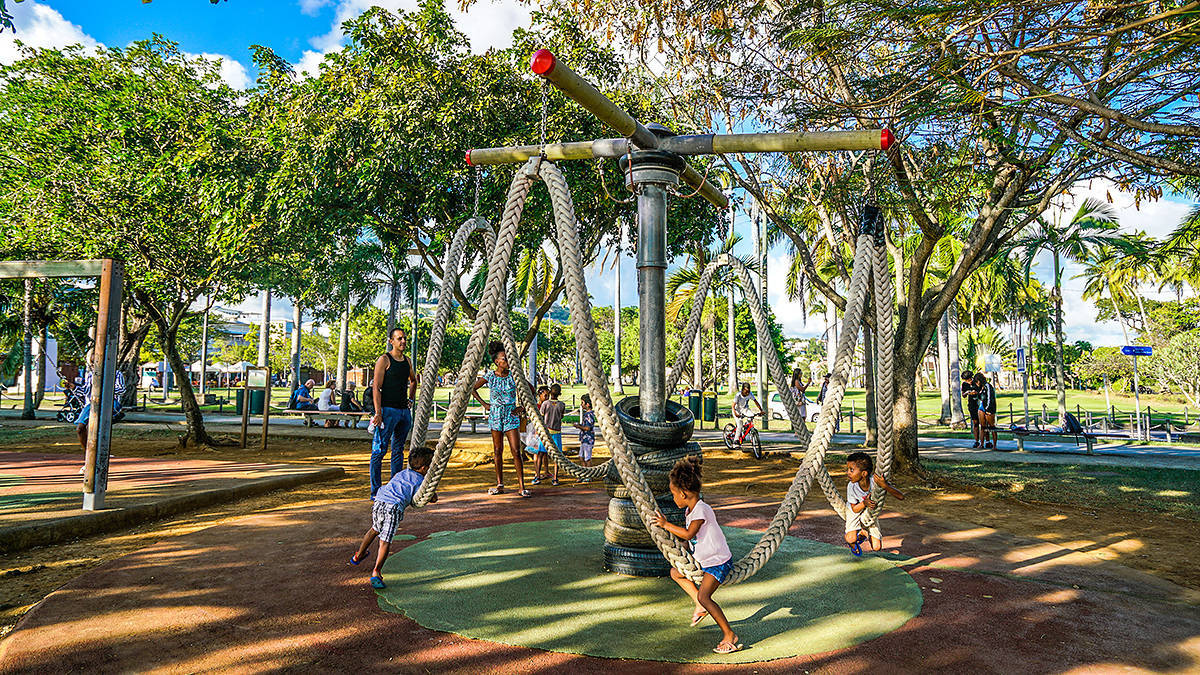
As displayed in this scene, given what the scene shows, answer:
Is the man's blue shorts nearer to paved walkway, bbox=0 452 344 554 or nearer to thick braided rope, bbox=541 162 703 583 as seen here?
thick braided rope, bbox=541 162 703 583

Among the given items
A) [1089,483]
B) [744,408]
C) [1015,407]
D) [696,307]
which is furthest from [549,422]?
[1015,407]

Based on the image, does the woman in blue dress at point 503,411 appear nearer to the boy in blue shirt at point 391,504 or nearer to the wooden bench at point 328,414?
the boy in blue shirt at point 391,504

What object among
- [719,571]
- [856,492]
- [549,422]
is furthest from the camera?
[549,422]

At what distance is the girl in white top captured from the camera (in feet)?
12.6

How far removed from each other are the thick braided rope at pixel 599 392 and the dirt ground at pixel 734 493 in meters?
3.69

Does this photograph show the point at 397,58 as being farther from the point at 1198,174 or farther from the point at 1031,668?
the point at 1031,668

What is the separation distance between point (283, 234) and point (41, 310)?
17.2 metres

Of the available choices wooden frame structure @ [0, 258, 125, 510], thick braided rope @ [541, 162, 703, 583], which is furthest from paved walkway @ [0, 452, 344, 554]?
thick braided rope @ [541, 162, 703, 583]

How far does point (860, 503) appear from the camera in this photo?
5.73 meters

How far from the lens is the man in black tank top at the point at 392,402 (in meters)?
7.35

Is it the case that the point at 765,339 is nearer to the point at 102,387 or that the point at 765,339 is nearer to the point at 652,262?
the point at 652,262

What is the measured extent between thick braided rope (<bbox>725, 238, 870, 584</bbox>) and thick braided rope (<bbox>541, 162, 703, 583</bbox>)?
0.65m

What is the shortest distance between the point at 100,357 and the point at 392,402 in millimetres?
2834

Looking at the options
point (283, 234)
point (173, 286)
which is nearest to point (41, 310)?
point (173, 286)
